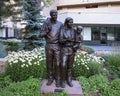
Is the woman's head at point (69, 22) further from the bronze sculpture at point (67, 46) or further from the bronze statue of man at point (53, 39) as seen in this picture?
the bronze statue of man at point (53, 39)

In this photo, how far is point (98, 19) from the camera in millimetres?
35281

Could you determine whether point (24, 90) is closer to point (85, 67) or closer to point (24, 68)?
point (24, 68)

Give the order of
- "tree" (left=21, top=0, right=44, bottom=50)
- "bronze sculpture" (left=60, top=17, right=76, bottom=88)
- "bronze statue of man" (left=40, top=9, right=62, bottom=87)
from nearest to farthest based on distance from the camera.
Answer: "bronze sculpture" (left=60, top=17, right=76, bottom=88), "bronze statue of man" (left=40, top=9, right=62, bottom=87), "tree" (left=21, top=0, right=44, bottom=50)

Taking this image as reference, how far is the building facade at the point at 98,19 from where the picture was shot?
3512 cm

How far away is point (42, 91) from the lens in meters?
7.45

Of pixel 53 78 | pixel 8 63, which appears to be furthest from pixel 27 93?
pixel 8 63

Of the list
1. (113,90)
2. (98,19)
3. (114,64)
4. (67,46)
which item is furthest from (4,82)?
(98,19)

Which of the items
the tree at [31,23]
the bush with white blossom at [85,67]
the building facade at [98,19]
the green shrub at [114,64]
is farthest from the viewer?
the building facade at [98,19]

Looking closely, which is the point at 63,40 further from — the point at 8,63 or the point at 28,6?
the point at 28,6

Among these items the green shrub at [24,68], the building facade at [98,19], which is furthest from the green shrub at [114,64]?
the building facade at [98,19]

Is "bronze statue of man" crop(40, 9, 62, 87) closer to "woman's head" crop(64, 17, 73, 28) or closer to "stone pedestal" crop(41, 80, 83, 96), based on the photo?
"stone pedestal" crop(41, 80, 83, 96)

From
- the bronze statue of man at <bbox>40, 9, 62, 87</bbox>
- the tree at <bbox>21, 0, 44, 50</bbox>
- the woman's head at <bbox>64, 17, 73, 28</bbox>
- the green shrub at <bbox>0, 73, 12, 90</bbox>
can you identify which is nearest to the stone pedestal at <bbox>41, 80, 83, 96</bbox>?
the bronze statue of man at <bbox>40, 9, 62, 87</bbox>

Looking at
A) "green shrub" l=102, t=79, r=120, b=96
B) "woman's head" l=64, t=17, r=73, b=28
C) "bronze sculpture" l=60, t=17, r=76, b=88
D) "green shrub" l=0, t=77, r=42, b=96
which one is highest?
"woman's head" l=64, t=17, r=73, b=28

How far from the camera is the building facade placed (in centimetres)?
3512
